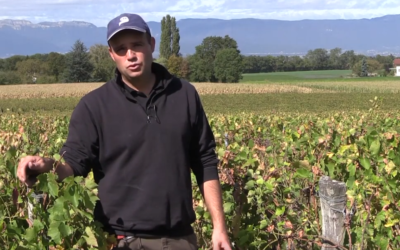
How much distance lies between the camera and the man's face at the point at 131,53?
8.13 ft

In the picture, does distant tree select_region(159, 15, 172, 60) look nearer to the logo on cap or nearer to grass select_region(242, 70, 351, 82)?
grass select_region(242, 70, 351, 82)

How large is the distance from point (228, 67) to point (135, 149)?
85.3 m

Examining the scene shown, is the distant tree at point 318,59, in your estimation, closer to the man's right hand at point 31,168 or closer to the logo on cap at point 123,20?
the logo on cap at point 123,20

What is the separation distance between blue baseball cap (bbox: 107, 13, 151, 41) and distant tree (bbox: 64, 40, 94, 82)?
254 ft

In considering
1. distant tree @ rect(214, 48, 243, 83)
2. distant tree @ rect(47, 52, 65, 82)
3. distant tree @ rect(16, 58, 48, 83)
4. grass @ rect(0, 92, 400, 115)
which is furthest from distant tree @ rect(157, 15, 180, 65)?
grass @ rect(0, 92, 400, 115)

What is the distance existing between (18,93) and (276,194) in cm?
5280

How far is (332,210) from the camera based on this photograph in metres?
2.78

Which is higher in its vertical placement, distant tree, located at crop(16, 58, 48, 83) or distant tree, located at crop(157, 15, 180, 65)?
distant tree, located at crop(157, 15, 180, 65)

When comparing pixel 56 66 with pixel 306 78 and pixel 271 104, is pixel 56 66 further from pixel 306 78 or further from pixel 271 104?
pixel 271 104

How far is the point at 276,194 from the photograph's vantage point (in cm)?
377

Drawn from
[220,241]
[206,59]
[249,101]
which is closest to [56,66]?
[206,59]

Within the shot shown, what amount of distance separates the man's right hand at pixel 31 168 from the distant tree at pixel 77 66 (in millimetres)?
77638

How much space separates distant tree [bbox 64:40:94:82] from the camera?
256 ft

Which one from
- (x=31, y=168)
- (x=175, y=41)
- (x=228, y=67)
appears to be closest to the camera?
(x=31, y=168)
